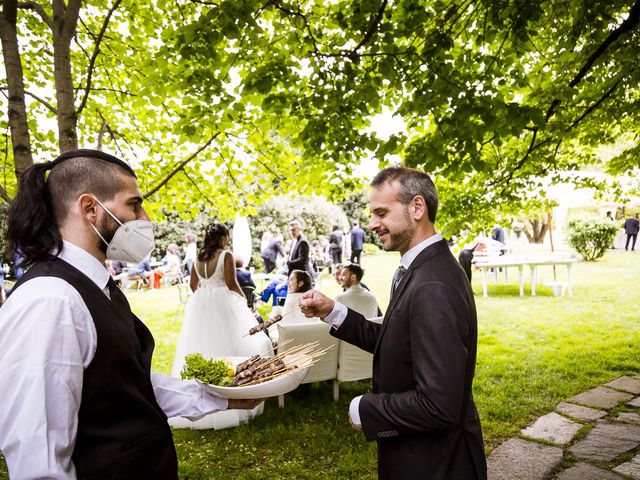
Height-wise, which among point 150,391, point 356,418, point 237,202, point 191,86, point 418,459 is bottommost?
point 418,459

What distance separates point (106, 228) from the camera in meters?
1.75

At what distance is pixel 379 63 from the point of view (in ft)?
13.4

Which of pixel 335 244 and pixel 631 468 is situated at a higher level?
pixel 335 244

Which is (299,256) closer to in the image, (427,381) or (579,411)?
(579,411)

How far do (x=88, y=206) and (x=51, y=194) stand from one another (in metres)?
0.15

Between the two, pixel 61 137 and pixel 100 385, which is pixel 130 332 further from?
pixel 61 137

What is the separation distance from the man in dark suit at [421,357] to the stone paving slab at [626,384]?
4853mm

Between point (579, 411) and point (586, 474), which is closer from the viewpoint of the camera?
point (586, 474)

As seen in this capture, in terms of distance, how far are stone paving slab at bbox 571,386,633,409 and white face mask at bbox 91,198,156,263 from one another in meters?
5.59

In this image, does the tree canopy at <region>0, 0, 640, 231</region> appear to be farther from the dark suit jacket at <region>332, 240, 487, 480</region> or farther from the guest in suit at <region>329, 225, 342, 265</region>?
the guest in suit at <region>329, 225, 342, 265</region>

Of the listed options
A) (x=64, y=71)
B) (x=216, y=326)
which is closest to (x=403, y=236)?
(x=64, y=71)

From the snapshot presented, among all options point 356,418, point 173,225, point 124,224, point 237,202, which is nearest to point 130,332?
point 124,224

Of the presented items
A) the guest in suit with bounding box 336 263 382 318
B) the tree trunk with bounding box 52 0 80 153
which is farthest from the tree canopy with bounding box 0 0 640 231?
the guest in suit with bounding box 336 263 382 318

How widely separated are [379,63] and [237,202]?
383 cm
